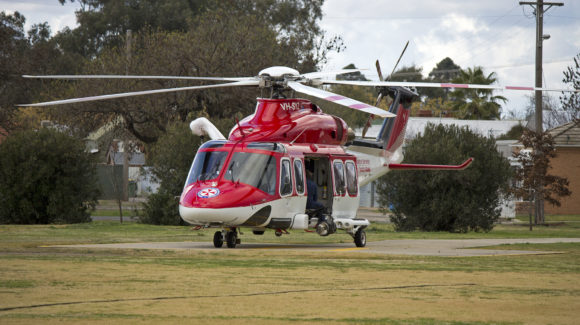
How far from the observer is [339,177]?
833 inches

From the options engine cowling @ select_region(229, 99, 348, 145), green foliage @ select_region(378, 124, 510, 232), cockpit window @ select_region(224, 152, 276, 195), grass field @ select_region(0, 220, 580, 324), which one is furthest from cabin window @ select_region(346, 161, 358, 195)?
green foliage @ select_region(378, 124, 510, 232)

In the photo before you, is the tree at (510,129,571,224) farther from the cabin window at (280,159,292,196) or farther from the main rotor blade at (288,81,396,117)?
the main rotor blade at (288,81,396,117)

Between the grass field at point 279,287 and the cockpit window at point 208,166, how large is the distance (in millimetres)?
1657

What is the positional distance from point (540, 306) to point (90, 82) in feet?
111

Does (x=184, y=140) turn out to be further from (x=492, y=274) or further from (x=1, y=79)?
(x=492, y=274)

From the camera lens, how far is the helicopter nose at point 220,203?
58.9 ft

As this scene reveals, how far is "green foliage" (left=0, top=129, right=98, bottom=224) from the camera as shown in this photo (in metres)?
29.9

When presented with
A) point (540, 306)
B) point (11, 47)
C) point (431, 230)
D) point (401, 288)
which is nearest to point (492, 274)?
point (401, 288)

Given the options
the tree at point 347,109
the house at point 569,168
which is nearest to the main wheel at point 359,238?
the tree at point 347,109

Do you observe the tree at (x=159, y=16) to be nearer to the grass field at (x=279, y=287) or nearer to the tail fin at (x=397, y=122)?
the tail fin at (x=397, y=122)

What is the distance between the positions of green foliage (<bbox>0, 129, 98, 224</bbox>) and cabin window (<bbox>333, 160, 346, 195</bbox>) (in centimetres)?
1271

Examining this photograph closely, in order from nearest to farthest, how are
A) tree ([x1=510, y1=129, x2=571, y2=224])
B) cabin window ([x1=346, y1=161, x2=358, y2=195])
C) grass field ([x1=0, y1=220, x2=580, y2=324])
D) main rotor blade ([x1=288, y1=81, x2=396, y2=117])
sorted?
grass field ([x1=0, y1=220, x2=580, y2=324])
main rotor blade ([x1=288, y1=81, x2=396, y2=117])
cabin window ([x1=346, y1=161, x2=358, y2=195])
tree ([x1=510, y1=129, x2=571, y2=224])

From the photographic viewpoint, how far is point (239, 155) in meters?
18.8

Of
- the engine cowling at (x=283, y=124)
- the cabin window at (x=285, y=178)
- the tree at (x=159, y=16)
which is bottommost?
the cabin window at (x=285, y=178)
